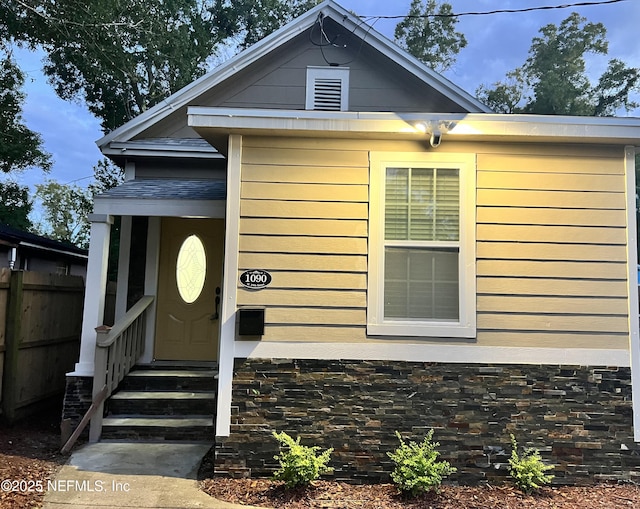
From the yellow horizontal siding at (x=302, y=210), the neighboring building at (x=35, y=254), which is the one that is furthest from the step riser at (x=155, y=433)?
the neighboring building at (x=35, y=254)

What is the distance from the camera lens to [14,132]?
46.1ft

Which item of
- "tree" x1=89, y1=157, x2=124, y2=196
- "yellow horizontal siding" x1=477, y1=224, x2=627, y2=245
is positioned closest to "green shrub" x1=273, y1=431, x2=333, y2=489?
"yellow horizontal siding" x1=477, y1=224, x2=627, y2=245

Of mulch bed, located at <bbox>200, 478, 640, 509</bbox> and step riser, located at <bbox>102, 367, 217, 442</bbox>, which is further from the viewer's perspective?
step riser, located at <bbox>102, 367, 217, 442</bbox>

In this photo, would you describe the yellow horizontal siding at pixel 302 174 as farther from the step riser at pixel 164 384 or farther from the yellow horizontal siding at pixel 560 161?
the step riser at pixel 164 384

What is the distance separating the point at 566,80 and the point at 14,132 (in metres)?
21.7

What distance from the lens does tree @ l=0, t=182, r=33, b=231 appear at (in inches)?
619

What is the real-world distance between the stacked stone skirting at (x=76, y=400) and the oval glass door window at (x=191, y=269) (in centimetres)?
179

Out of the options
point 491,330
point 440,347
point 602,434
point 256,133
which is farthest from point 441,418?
point 256,133

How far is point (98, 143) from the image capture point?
6727 mm

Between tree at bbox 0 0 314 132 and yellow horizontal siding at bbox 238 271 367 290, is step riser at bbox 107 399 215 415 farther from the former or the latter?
tree at bbox 0 0 314 132

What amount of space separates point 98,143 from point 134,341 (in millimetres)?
2696

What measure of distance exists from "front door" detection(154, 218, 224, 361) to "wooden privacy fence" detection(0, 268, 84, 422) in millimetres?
1278

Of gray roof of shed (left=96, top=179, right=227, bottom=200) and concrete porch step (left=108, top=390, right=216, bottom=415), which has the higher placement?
gray roof of shed (left=96, top=179, right=227, bottom=200)

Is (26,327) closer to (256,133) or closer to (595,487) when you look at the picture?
(256,133)
